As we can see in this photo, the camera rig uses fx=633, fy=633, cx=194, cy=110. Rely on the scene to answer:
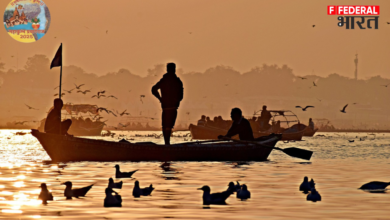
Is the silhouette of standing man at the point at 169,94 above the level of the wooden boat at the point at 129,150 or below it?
above

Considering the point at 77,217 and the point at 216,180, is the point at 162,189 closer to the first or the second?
the point at 216,180

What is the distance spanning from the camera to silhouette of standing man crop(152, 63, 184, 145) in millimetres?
24156

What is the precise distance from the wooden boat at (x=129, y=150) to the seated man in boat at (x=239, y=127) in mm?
353

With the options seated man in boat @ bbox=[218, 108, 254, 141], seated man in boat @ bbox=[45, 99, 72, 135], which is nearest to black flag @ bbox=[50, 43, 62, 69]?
seated man in boat @ bbox=[45, 99, 72, 135]

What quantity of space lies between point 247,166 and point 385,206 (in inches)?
396

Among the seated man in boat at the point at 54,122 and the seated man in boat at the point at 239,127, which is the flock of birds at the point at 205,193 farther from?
the seated man in boat at the point at 54,122

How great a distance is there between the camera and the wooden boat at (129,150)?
72.0ft

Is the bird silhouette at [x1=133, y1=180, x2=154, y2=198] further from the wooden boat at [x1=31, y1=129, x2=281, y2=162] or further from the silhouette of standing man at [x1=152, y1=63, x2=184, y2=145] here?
the silhouette of standing man at [x1=152, y1=63, x2=184, y2=145]

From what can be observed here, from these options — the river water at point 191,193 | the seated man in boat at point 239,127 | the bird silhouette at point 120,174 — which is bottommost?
the river water at point 191,193

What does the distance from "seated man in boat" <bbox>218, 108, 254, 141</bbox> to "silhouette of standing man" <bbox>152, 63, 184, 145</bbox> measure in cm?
217

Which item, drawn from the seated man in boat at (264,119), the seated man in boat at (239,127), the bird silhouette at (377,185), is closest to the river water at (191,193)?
the bird silhouette at (377,185)

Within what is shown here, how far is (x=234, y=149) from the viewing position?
78.1ft

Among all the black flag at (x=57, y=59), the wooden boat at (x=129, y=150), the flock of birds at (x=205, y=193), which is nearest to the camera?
the flock of birds at (x=205, y=193)

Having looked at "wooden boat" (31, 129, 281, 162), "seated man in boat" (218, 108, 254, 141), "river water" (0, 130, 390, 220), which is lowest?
"river water" (0, 130, 390, 220)
